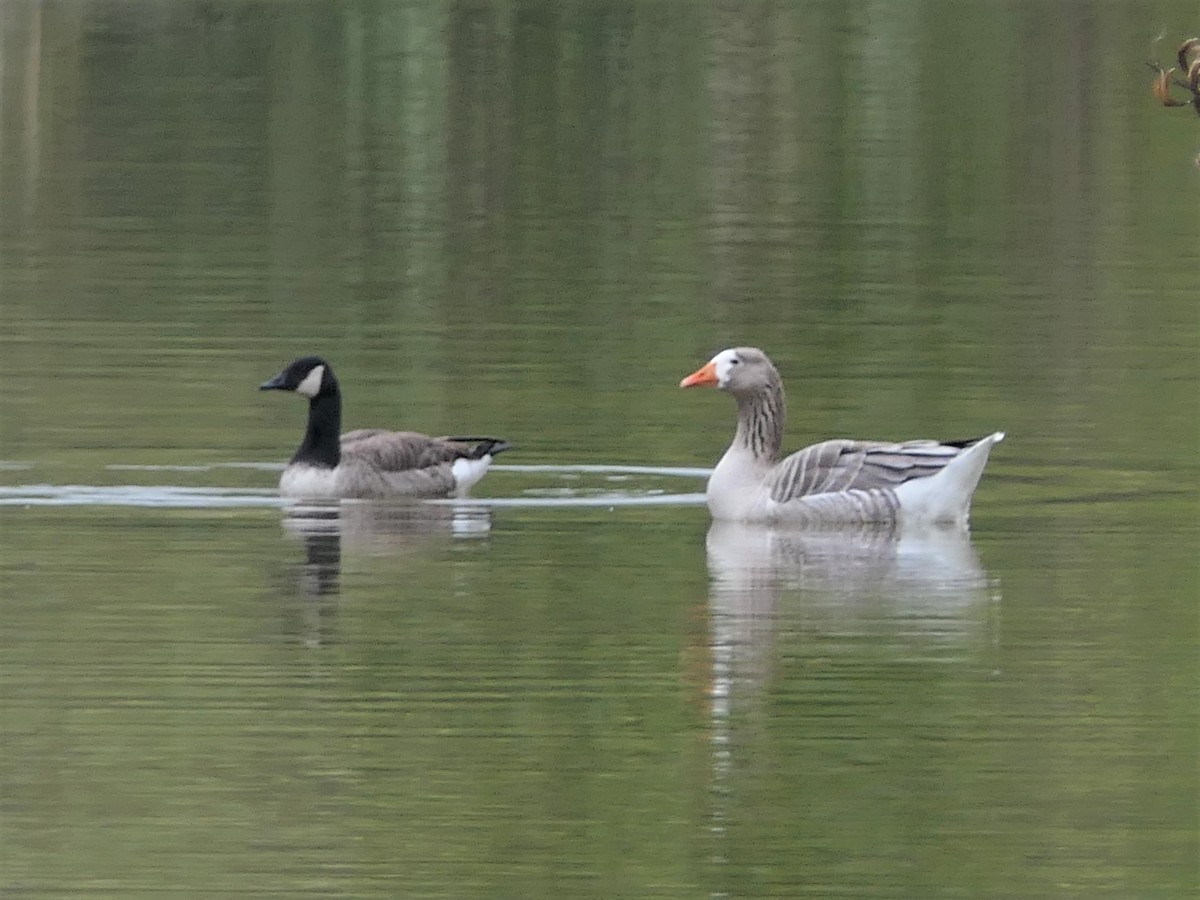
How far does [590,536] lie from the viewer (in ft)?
55.2

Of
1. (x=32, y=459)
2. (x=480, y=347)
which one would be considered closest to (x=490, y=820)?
(x=32, y=459)

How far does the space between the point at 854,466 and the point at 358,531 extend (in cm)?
267

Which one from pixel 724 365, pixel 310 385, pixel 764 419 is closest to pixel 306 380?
pixel 310 385

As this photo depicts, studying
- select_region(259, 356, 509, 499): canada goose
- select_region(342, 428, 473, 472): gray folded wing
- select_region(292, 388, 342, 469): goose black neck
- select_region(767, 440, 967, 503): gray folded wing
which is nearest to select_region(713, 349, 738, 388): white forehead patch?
select_region(767, 440, 967, 503): gray folded wing

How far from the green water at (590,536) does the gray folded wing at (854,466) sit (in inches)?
18.1

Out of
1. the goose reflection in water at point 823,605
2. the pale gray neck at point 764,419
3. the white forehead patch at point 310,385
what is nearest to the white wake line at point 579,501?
the pale gray neck at point 764,419

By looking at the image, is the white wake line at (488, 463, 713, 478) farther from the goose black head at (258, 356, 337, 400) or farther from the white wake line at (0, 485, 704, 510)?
the goose black head at (258, 356, 337, 400)

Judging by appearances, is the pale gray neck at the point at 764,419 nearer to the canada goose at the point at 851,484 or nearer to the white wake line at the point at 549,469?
the canada goose at the point at 851,484

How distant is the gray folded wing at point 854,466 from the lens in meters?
17.4

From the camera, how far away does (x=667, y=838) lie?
10555 millimetres

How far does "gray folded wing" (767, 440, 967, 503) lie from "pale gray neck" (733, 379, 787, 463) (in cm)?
48

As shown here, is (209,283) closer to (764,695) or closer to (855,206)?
(855,206)

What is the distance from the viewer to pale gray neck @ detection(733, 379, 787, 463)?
60.2 ft

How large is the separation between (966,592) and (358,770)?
14.9 feet
